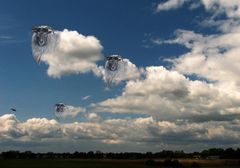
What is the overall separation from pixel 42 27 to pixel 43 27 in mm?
465

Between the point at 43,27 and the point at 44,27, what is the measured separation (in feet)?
1.15

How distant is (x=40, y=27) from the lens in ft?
275

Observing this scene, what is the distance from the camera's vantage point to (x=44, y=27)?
82.9 metres

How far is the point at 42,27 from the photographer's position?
83.6 metres

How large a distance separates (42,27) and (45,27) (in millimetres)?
1110

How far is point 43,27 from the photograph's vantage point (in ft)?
273

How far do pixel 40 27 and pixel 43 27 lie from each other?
1060 mm

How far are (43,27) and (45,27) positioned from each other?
2.13ft

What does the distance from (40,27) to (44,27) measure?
4.63 ft

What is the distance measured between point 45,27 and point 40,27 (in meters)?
1.71

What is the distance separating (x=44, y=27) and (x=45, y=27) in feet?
0.98

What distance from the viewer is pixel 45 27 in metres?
82.8
